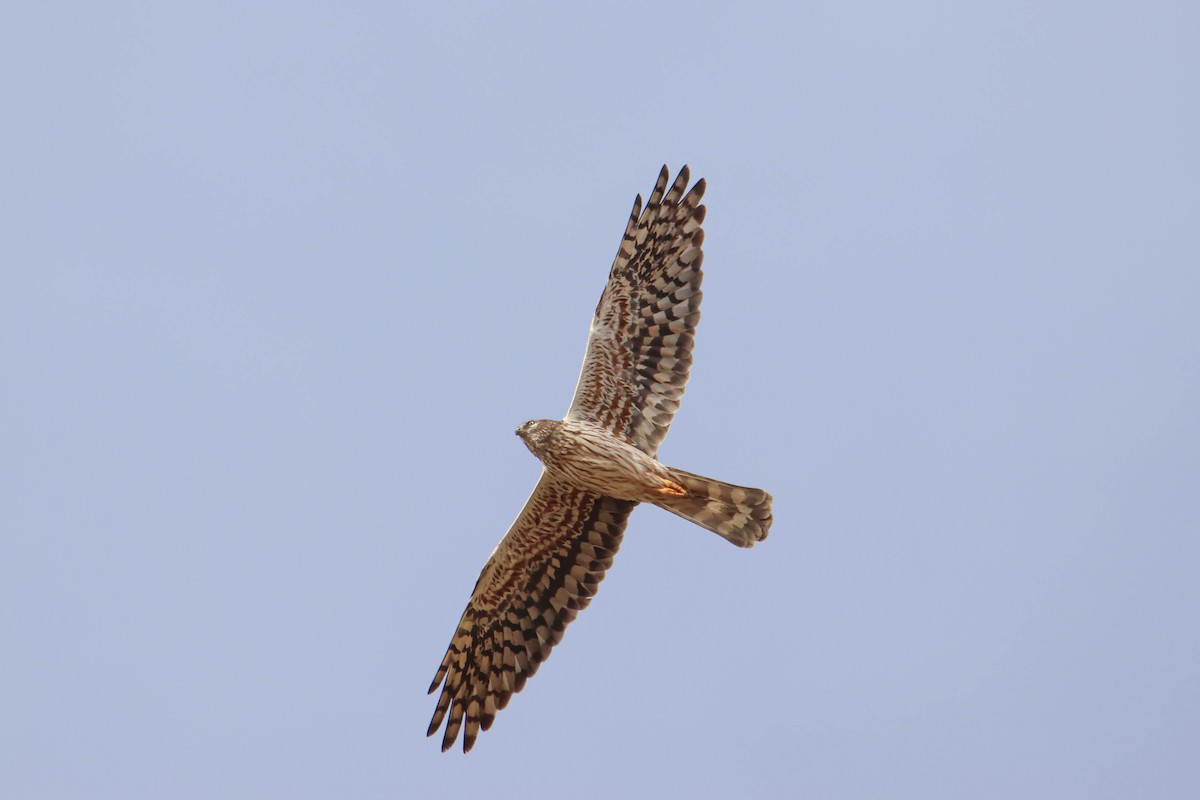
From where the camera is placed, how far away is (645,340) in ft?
36.9

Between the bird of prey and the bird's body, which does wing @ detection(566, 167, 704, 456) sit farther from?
the bird's body

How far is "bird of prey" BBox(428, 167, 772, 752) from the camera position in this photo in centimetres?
1084

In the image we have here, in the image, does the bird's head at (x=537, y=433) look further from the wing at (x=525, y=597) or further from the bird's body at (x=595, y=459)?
the wing at (x=525, y=597)

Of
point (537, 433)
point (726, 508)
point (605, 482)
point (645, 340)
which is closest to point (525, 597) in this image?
point (605, 482)

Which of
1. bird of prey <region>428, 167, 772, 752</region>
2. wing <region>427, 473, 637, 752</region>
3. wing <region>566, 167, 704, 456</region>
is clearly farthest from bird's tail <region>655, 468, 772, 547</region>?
wing <region>427, 473, 637, 752</region>

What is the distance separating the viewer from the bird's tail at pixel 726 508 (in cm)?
1077

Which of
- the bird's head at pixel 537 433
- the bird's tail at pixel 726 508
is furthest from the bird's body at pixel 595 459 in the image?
the bird's tail at pixel 726 508

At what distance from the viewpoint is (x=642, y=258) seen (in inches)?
447

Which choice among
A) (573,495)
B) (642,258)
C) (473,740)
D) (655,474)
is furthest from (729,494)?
(473,740)

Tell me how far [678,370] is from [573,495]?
127 centimetres

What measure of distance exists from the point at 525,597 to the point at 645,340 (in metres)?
2.28

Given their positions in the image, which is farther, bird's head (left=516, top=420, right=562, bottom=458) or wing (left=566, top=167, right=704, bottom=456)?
wing (left=566, top=167, right=704, bottom=456)

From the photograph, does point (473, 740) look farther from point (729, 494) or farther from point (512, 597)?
point (729, 494)

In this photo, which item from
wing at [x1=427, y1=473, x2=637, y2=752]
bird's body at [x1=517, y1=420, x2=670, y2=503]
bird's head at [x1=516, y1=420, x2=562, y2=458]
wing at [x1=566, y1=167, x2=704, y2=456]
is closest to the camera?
bird's body at [x1=517, y1=420, x2=670, y2=503]
